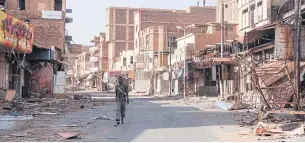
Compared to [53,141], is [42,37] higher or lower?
higher

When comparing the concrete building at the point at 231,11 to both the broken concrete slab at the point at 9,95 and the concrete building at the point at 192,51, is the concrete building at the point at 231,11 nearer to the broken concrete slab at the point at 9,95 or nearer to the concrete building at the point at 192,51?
the concrete building at the point at 192,51

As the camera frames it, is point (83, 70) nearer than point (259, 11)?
No

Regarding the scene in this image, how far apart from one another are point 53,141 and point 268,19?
34.0 m

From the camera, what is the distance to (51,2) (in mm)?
55656

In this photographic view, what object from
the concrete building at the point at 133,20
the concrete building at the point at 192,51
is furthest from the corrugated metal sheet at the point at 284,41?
the concrete building at the point at 133,20

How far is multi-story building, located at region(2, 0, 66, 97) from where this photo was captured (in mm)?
44250

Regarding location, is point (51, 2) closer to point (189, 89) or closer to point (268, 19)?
point (189, 89)

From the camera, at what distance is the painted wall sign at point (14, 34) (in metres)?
25.4

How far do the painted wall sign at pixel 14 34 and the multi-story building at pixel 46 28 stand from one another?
32.8 feet

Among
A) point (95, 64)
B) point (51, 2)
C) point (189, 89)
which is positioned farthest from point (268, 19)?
point (95, 64)

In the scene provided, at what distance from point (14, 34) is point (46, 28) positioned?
2522 centimetres

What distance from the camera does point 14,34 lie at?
2767 cm

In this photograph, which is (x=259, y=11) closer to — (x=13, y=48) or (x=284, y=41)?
(x=284, y=41)

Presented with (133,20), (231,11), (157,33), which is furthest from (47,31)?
(133,20)
